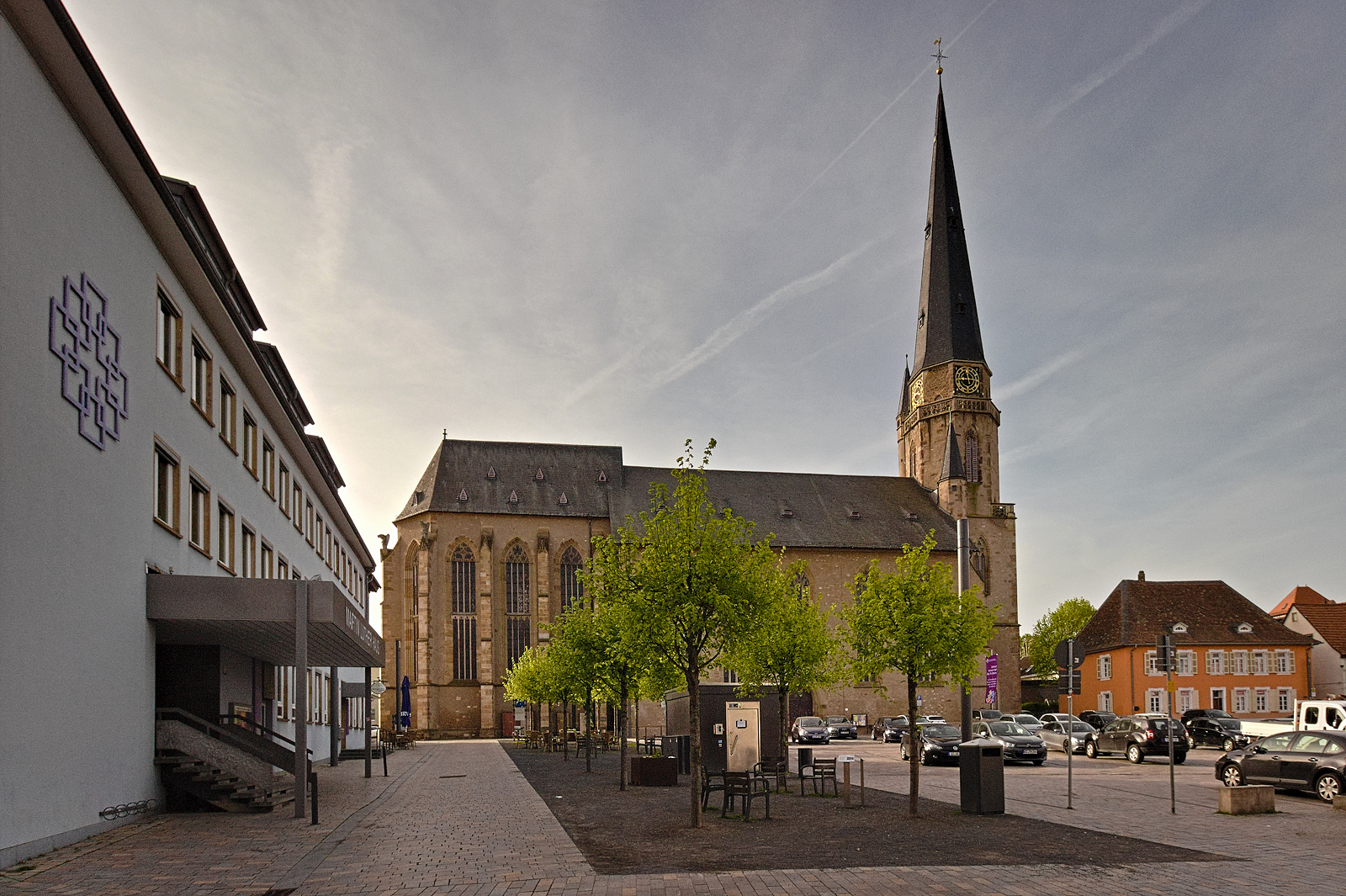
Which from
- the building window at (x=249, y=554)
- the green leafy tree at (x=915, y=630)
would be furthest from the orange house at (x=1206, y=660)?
the building window at (x=249, y=554)

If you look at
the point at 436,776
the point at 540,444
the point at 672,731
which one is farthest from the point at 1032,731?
the point at 540,444

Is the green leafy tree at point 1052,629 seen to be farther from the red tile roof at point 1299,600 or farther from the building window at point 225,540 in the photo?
the building window at point 225,540

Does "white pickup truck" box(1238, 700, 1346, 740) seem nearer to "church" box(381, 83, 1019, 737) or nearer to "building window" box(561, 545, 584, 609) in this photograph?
"church" box(381, 83, 1019, 737)

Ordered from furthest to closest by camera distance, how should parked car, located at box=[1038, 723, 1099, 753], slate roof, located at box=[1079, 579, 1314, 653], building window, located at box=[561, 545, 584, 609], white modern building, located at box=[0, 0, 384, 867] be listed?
building window, located at box=[561, 545, 584, 609]
slate roof, located at box=[1079, 579, 1314, 653]
parked car, located at box=[1038, 723, 1099, 753]
white modern building, located at box=[0, 0, 384, 867]

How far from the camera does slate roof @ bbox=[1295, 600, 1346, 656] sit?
229ft

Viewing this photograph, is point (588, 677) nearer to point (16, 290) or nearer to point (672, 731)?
point (672, 731)

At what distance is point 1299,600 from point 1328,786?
64.0m

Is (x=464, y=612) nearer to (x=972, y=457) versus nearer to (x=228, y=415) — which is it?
(x=972, y=457)

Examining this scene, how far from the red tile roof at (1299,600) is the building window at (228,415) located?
234 feet

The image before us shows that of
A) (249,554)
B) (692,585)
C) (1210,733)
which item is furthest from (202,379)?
Answer: (1210,733)

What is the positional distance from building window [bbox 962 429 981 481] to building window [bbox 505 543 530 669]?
1201 inches

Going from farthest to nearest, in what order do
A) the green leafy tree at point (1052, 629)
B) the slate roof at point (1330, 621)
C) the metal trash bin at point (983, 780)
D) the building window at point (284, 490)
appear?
1. the green leafy tree at point (1052, 629)
2. the slate roof at point (1330, 621)
3. the building window at point (284, 490)
4. the metal trash bin at point (983, 780)

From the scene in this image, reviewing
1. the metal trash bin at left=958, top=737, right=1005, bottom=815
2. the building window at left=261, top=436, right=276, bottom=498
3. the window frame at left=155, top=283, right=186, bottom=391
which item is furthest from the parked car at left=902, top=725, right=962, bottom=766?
the window frame at left=155, top=283, right=186, bottom=391

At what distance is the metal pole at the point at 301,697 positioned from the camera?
18000 millimetres
